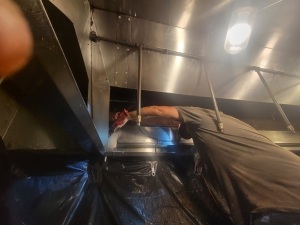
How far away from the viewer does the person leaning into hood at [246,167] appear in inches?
40.4

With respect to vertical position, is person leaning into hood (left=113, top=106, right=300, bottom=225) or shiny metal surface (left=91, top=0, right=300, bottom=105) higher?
shiny metal surface (left=91, top=0, right=300, bottom=105)

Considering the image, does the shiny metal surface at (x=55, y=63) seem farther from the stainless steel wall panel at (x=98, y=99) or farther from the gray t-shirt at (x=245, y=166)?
the gray t-shirt at (x=245, y=166)

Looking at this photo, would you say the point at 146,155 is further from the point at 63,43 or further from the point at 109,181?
the point at 63,43

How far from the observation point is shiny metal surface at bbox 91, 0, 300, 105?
1450mm

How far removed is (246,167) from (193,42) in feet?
3.92

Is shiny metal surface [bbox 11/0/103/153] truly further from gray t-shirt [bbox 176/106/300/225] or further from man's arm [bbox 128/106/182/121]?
gray t-shirt [bbox 176/106/300/225]

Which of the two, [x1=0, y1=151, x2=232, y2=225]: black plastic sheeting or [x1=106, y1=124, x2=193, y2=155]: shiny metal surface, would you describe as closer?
[x1=0, y1=151, x2=232, y2=225]: black plastic sheeting

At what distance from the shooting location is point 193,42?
1695 millimetres

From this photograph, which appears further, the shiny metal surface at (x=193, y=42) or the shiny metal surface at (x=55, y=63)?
the shiny metal surface at (x=193, y=42)

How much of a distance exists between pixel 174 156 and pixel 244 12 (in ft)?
4.30

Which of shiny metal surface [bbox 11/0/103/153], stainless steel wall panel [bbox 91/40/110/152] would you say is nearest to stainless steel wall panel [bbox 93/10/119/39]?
stainless steel wall panel [bbox 91/40/110/152]

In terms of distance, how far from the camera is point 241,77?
71.5 inches

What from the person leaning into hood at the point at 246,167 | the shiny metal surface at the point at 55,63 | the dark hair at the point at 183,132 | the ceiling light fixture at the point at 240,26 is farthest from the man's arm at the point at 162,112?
the ceiling light fixture at the point at 240,26

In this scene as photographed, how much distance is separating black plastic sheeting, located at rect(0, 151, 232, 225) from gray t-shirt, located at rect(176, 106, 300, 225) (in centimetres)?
36
